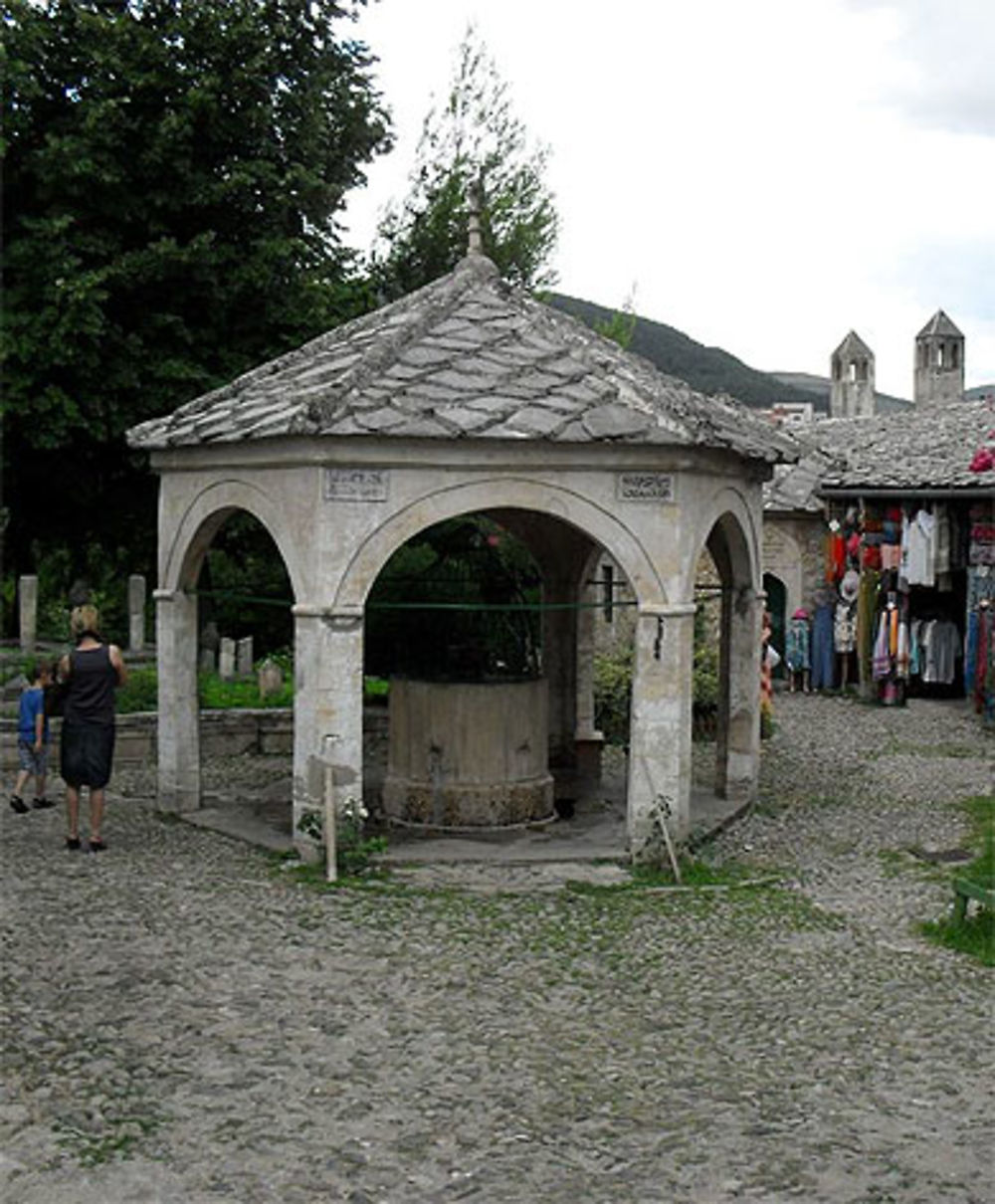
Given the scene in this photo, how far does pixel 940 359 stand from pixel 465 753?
36.0m

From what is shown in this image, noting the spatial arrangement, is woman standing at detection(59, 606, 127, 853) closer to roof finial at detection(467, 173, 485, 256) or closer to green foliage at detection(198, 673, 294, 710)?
roof finial at detection(467, 173, 485, 256)

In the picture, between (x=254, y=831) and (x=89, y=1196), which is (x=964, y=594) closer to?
(x=254, y=831)

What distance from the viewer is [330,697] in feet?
32.8

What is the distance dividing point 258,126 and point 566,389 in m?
8.37

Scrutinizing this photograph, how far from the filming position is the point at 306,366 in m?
11.4

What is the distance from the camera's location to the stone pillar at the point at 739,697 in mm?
12664

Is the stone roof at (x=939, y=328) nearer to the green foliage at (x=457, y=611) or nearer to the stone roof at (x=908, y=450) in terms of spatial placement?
the stone roof at (x=908, y=450)

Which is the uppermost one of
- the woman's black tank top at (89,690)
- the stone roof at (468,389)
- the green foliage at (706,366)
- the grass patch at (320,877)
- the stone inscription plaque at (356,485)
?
the green foliage at (706,366)

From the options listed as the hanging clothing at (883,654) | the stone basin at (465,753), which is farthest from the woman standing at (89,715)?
the hanging clothing at (883,654)

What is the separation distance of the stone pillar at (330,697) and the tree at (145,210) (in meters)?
7.51

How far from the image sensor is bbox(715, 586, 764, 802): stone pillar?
1266 cm

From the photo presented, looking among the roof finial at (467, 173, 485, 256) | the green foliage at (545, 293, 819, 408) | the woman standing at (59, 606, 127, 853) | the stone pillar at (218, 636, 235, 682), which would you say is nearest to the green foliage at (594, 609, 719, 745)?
the stone pillar at (218, 636, 235, 682)

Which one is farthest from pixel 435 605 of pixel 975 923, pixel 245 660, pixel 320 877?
pixel 245 660

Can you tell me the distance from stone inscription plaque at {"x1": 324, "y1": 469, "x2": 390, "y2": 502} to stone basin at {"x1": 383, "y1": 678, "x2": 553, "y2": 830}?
197 cm
